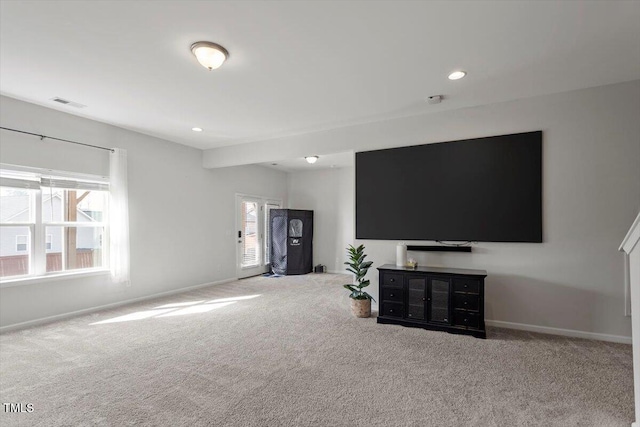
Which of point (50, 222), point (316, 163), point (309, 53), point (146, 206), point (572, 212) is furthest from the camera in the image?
point (316, 163)

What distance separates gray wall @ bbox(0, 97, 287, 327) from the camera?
12.3 feet

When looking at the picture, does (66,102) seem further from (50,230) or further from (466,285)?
(466,285)

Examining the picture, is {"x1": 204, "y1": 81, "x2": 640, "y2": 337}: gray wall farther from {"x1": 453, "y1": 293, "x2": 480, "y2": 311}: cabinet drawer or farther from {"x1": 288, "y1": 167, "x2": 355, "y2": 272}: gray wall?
{"x1": 288, "y1": 167, "x2": 355, "y2": 272}: gray wall

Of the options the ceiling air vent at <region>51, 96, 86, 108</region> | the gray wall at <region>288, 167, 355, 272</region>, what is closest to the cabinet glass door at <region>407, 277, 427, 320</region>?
the gray wall at <region>288, 167, 355, 272</region>

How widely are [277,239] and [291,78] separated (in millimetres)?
5027

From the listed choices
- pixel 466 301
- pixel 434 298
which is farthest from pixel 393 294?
pixel 466 301

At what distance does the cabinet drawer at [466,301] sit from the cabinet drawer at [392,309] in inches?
25.6

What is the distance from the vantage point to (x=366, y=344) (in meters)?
3.20

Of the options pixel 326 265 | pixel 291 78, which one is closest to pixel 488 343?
pixel 291 78

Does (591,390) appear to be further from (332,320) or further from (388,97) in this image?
(388,97)

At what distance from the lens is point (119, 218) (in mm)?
4559

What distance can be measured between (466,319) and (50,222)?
544cm

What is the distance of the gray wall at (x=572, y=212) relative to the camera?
3244mm

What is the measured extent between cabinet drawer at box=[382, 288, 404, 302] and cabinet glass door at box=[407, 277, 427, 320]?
10cm
